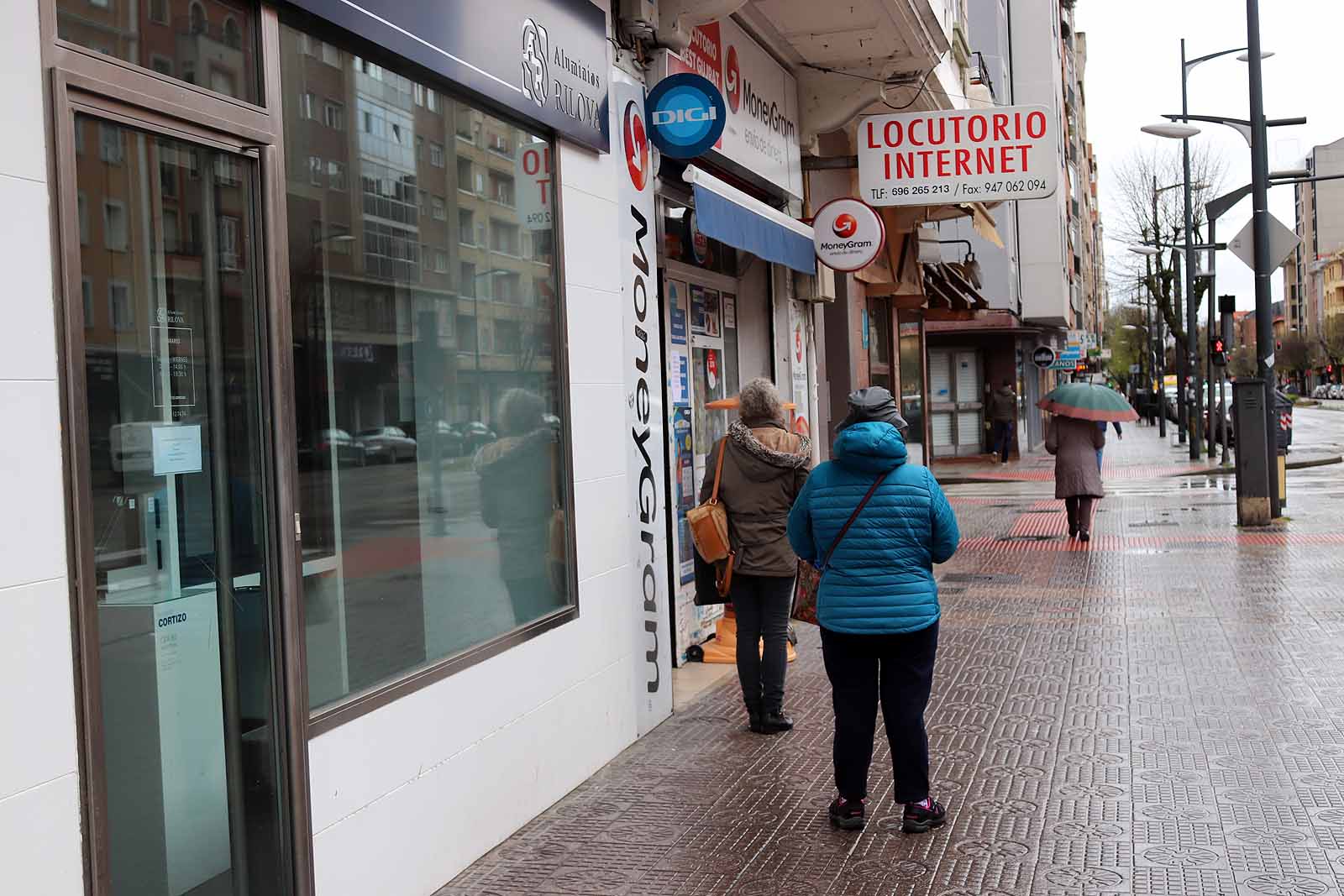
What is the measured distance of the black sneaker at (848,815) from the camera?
5.59 m

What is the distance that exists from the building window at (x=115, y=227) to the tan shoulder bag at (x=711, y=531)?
389 centimetres

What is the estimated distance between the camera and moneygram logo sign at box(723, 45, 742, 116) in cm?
1030

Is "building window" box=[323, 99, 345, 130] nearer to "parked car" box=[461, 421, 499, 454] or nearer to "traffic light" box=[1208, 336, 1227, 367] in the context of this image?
"parked car" box=[461, 421, 499, 454]

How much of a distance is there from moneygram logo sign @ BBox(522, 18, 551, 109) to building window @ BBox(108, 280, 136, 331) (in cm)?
276

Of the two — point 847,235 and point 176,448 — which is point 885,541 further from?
point 847,235

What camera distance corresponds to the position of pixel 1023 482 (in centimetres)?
2741

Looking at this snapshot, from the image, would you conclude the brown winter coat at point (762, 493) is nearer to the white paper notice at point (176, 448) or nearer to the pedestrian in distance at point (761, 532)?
the pedestrian in distance at point (761, 532)

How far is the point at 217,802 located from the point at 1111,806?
3.54 metres

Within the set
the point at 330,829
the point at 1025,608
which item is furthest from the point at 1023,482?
the point at 330,829

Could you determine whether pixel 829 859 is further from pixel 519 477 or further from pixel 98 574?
pixel 98 574

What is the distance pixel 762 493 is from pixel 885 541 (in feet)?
6.04

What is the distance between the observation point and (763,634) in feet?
24.3

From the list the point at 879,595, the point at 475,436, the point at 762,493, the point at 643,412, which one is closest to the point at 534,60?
the point at 475,436

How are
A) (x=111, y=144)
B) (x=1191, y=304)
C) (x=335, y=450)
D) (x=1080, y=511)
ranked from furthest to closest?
(x=1191, y=304) → (x=1080, y=511) → (x=335, y=450) → (x=111, y=144)
